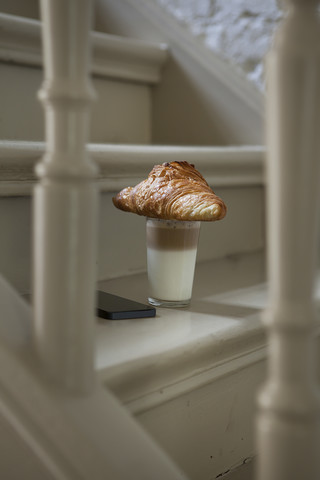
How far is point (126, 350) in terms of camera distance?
2.18 feet

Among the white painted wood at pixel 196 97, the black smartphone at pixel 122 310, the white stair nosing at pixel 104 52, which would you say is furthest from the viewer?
the white painted wood at pixel 196 97

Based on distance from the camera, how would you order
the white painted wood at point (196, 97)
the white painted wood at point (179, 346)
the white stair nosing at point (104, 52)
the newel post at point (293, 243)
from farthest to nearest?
the white painted wood at point (196, 97) < the white stair nosing at point (104, 52) < the white painted wood at point (179, 346) < the newel post at point (293, 243)

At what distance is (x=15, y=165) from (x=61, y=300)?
400 millimetres

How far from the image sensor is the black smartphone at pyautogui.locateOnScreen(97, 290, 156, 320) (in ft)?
2.57

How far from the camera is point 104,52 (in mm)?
1343

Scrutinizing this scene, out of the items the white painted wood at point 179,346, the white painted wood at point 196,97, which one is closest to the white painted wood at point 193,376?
the white painted wood at point 179,346

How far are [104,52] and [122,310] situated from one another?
74 centimetres

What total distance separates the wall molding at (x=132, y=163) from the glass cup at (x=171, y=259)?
18cm

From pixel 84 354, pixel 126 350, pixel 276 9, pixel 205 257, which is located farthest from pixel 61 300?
pixel 276 9

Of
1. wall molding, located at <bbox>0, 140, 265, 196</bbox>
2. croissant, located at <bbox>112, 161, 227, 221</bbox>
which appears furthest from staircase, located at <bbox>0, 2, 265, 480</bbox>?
croissant, located at <bbox>112, 161, 227, 221</bbox>

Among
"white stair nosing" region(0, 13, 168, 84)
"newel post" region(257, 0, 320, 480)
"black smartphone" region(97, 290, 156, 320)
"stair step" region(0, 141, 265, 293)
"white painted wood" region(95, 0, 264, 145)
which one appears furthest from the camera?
"white painted wood" region(95, 0, 264, 145)

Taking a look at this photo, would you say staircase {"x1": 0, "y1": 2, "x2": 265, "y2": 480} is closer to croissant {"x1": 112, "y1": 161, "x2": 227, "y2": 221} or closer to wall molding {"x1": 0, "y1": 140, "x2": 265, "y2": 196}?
wall molding {"x1": 0, "y1": 140, "x2": 265, "y2": 196}

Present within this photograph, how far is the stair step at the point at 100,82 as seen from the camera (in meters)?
1.20

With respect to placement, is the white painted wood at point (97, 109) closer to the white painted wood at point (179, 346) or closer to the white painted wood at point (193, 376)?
the white painted wood at point (179, 346)
